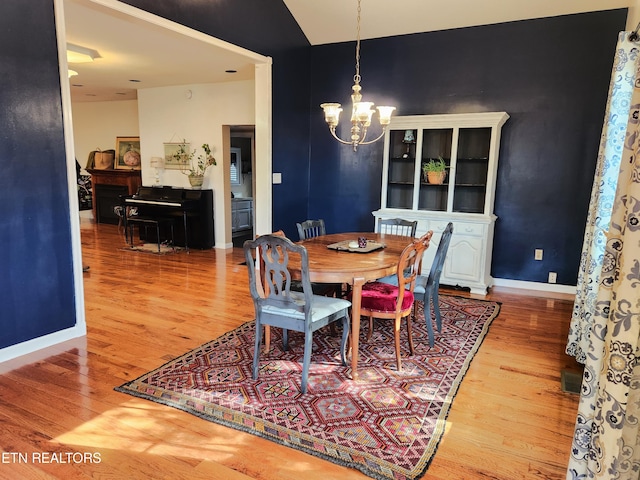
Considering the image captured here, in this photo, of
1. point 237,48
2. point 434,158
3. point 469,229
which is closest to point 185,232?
point 237,48

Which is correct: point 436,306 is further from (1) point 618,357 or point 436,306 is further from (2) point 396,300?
(1) point 618,357

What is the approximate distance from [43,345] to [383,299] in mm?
2444

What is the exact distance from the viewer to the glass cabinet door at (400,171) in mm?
5066

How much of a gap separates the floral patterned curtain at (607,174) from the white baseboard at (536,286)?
6.14 feet

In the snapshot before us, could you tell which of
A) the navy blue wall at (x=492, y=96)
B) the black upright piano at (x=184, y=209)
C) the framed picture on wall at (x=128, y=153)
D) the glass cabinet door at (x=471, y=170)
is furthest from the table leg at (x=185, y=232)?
the glass cabinet door at (x=471, y=170)

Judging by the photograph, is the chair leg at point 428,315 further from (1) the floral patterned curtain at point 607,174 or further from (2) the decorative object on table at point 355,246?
(1) the floral patterned curtain at point 607,174

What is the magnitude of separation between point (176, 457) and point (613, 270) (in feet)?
6.36

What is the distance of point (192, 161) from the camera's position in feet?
23.0

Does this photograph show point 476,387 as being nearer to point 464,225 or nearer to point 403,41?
point 464,225

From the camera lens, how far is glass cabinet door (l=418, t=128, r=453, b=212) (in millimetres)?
4927

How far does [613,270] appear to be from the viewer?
143 cm

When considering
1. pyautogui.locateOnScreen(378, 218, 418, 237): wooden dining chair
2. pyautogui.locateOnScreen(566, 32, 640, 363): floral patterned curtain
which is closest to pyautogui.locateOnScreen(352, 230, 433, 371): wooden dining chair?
pyautogui.locateOnScreen(566, 32, 640, 363): floral patterned curtain

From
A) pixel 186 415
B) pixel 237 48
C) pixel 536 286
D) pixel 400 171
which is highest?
pixel 237 48

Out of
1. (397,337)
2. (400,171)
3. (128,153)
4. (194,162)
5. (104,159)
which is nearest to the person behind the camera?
(397,337)
